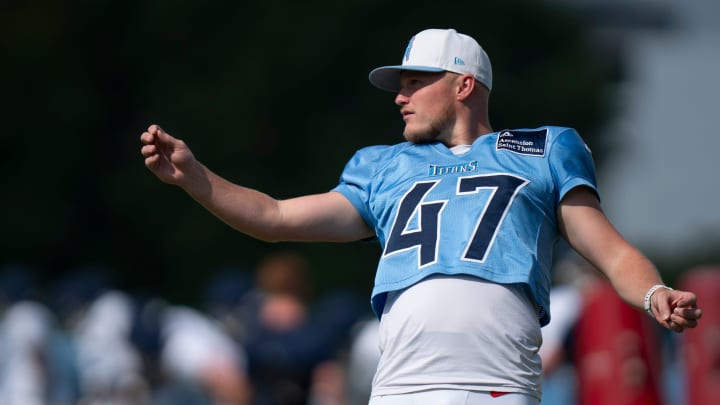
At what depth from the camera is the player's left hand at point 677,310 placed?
421 cm

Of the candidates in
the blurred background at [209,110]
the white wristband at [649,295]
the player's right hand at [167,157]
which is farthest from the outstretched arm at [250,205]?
the blurred background at [209,110]

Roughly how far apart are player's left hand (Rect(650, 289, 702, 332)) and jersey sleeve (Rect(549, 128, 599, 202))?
1.84ft

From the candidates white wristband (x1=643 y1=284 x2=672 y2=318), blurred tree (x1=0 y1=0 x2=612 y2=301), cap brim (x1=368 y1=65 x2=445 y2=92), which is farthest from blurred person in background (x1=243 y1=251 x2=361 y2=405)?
blurred tree (x1=0 y1=0 x2=612 y2=301)

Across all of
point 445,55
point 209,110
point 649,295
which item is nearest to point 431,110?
point 445,55

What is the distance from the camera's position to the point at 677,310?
167 inches

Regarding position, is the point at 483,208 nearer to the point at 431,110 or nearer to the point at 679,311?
the point at 431,110

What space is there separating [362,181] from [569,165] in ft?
2.64

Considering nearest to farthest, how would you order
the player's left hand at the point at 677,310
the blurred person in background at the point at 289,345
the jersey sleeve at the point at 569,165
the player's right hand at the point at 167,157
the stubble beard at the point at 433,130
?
the player's left hand at the point at 677,310
the jersey sleeve at the point at 569,165
the player's right hand at the point at 167,157
the stubble beard at the point at 433,130
the blurred person in background at the point at 289,345

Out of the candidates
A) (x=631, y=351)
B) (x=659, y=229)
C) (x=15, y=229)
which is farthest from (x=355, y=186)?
(x=659, y=229)

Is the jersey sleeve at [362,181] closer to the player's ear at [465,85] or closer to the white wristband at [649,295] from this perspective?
the player's ear at [465,85]

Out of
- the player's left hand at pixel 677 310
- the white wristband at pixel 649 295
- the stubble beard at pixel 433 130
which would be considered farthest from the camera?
the stubble beard at pixel 433 130

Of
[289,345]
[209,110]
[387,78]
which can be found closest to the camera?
[387,78]

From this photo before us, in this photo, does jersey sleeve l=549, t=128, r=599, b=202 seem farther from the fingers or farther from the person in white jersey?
the fingers

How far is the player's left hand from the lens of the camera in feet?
13.8
